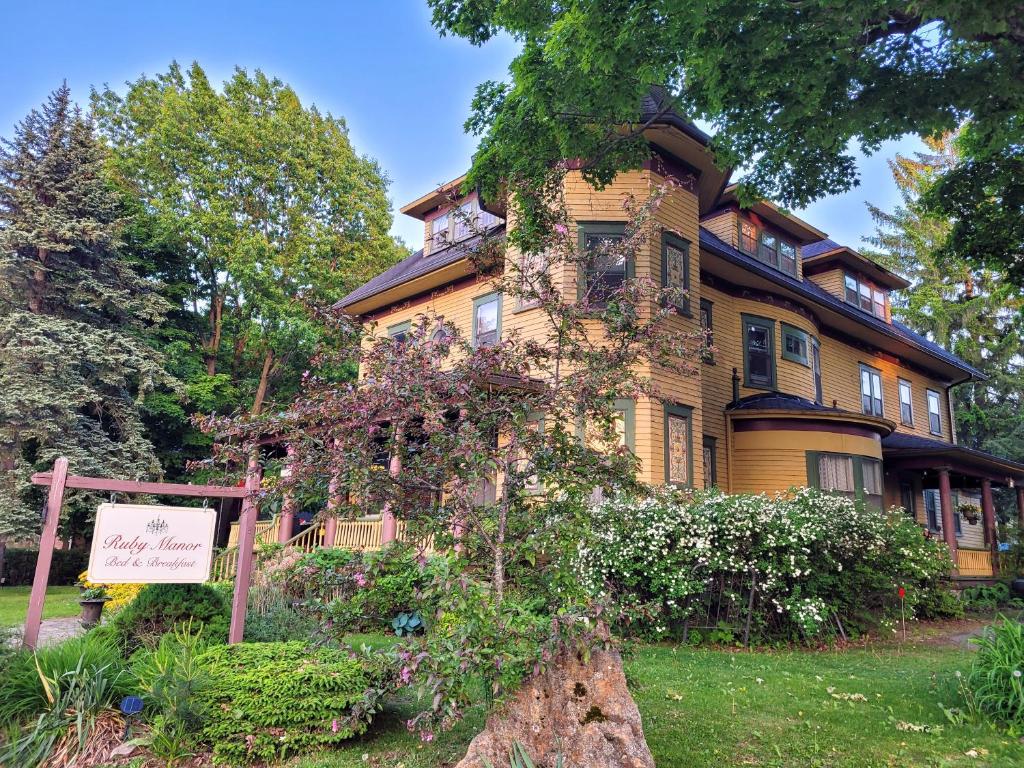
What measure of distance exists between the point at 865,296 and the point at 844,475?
9.49 meters

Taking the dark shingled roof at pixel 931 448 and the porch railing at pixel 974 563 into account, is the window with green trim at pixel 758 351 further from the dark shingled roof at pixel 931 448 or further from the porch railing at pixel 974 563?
the porch railing at pixel 974 563

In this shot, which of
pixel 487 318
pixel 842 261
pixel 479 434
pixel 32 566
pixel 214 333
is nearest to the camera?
pixel 479 434

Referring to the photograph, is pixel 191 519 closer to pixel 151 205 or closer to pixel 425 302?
pixel 425 302

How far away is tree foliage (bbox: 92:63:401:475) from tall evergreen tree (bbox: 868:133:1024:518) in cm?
2594

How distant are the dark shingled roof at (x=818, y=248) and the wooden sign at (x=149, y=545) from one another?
2043 centimetres

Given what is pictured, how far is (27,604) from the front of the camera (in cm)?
1451

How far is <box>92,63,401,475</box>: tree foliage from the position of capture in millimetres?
24188

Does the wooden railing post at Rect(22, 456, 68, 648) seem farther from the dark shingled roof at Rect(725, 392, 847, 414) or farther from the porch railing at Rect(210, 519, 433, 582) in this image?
the dark shingled roof at Rect(725, 392, 847, 414)

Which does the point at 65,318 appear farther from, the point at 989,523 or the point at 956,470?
the point at 989,523

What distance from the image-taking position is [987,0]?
5.62m

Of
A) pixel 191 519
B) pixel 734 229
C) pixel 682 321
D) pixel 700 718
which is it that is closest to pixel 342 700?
pixel 191 519

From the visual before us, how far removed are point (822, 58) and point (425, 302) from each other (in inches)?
487

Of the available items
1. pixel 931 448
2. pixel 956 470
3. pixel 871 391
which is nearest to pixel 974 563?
pixel 956 470

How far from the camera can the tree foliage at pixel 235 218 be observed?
24188 mm
